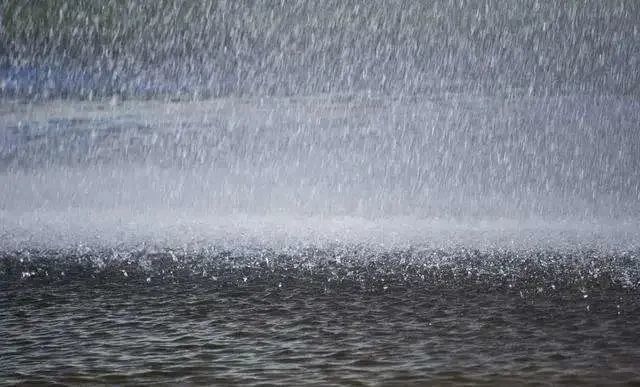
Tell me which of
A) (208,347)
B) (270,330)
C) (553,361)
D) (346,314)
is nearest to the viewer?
(553,361)

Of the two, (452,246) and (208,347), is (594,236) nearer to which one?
(452,246)

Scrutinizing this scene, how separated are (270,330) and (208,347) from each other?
94cm

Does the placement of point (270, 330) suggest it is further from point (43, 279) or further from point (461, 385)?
point (43, 279)

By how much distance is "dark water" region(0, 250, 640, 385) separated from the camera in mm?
7367

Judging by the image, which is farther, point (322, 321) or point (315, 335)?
point (322, 321)

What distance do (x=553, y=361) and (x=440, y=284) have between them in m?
4.30

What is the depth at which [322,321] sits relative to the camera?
31.0 ft

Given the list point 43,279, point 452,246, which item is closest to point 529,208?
point 452,246

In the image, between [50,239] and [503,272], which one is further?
[50,239]

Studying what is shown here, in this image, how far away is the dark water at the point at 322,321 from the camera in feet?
24.2

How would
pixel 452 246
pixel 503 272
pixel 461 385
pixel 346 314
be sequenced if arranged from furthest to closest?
pixel 452 246 → pixel 503 272 → pixel 346 314 → pixel 461 385

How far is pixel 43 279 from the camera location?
12.5 metres

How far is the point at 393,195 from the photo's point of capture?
52875 mm

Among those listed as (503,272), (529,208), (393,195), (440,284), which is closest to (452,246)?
(503,272)
